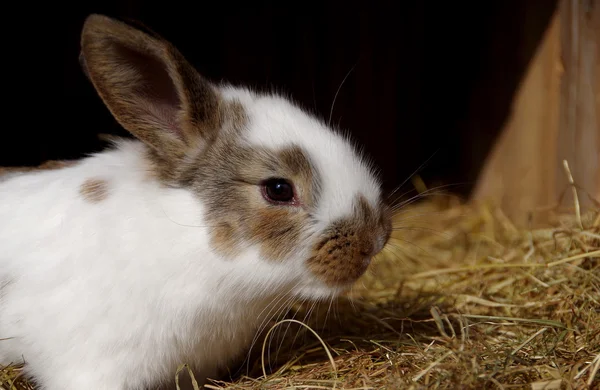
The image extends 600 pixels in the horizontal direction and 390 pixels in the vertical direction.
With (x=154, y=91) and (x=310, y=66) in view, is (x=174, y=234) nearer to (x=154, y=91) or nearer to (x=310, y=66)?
(x=154, y=91)

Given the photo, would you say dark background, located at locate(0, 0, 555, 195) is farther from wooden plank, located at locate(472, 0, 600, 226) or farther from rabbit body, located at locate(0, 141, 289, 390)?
rabbit body, located at locate(0, 141, 289, 390)

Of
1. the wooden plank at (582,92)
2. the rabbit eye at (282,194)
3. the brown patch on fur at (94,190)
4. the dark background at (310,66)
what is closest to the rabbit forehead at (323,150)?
the rabbit eye at (282,194)

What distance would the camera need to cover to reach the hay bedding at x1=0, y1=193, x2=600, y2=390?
2520mm

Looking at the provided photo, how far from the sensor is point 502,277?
386 centimetres

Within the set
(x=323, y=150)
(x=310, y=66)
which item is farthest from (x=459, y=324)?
(x=310, y=66)

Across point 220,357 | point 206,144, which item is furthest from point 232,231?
point 220,357

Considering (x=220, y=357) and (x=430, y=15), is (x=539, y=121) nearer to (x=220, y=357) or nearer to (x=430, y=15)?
(x=430, y=15)

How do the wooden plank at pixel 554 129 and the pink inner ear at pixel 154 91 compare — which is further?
the wooden plank at pixel 554 129

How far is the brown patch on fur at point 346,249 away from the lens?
251 centimetres

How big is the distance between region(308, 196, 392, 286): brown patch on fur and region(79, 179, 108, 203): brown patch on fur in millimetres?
895

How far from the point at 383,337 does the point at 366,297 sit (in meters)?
0.68

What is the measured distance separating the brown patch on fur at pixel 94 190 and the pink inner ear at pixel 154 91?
1.20 ft

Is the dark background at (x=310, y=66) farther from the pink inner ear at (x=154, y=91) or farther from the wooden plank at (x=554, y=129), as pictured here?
the pink inner ear at (x=154, y=91)

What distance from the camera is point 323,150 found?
2.62 meters
